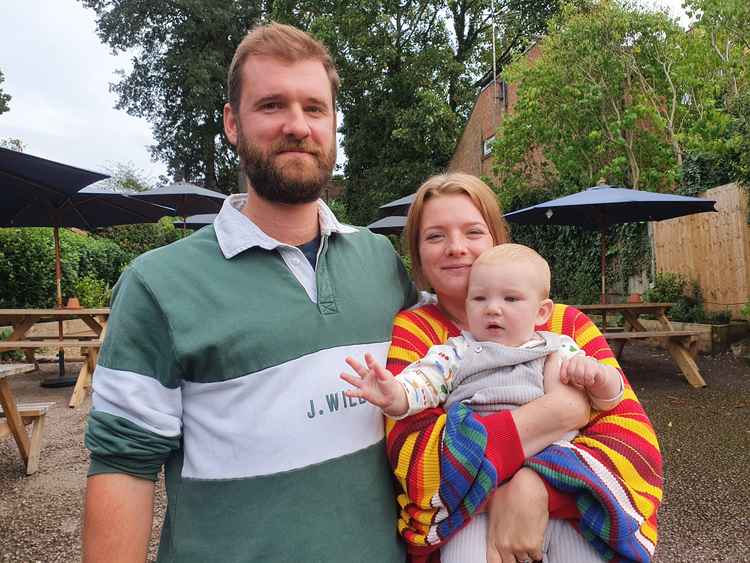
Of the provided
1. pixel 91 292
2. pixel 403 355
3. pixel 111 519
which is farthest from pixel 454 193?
pixel 91 292

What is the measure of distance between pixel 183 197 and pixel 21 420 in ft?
22.6

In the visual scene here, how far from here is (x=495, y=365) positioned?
4.91 feet

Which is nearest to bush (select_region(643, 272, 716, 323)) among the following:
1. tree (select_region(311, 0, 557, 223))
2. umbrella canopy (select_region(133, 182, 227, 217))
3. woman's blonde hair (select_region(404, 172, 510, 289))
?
umbrella canopy (select_region(133, 182, 227, 217))

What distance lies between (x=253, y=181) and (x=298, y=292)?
14.1 inches

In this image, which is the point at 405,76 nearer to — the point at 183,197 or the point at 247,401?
the point at 183,197

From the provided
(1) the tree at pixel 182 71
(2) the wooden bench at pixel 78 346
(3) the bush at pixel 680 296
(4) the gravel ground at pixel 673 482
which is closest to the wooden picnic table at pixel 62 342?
(2) the wooden bench at pixel 78 346

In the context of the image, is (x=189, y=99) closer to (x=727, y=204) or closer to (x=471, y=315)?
(x=727, y=204)

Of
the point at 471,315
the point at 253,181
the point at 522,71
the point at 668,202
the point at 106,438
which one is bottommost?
the point at 106,438

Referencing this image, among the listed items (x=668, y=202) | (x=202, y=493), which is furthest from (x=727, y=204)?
(x=202, y=493)

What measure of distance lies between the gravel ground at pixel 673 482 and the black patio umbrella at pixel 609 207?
2193 millimetres

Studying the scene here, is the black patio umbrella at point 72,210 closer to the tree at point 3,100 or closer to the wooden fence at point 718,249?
the wooden fence at point 718,249

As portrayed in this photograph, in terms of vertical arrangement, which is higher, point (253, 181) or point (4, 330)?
point (253, 181)

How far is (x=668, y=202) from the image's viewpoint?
22.1 ft

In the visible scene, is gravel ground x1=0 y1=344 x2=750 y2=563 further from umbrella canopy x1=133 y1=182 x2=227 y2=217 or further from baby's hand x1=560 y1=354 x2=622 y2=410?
umbrella canopy x1=133 y1=182 x2=227 y2=217
